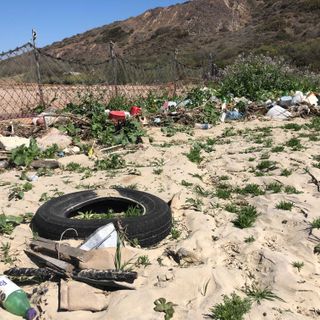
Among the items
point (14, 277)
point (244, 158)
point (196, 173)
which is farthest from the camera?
point (244, 158)

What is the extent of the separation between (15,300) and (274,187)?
3.10 metres

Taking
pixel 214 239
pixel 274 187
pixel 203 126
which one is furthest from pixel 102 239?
pixel 203 126

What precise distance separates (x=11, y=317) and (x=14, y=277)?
491 millimetres

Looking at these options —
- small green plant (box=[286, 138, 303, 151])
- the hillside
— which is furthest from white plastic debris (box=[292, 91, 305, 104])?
the hillside

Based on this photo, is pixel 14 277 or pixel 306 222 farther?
pixel 306 222

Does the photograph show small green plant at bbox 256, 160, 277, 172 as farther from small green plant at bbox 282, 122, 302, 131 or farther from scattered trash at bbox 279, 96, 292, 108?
scattered trash at bbox 279, 96, 292, 108

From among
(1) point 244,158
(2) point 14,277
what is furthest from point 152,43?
(2) point 14,277

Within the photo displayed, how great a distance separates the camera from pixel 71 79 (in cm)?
1477

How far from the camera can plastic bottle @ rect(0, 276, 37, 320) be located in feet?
9.75

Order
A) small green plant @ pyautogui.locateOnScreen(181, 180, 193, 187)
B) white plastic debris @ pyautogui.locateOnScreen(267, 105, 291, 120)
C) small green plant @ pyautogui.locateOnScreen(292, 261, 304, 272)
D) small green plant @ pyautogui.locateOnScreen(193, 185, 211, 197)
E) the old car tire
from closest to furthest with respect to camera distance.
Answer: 1. small green plant @ pyautogui.locateOnScreen(292, 261, 304, 272)
2. the old car tire
3. small green plant @ pyautogui.locateOnScreen(193, 185, 211, 197)
4. small green plant @ pyautogui.locateOnScreen(181, 180, 193, 187)
5. white plastic debris @ pyautogui.locateOnScreen(267, 105, 291, 120)

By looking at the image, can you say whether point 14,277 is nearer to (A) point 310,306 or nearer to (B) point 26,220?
(B) point 26,220

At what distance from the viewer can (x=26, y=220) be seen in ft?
14.4

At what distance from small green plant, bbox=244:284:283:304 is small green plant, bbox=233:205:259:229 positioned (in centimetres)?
98

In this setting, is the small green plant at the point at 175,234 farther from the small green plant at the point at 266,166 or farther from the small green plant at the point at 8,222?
the small green plant at the point at 266,166
